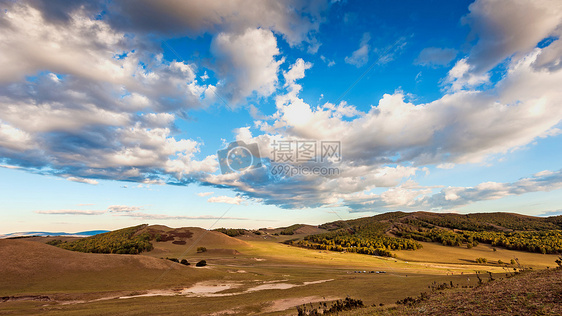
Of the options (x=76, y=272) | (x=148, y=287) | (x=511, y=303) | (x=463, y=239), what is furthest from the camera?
(x=463, y=239)

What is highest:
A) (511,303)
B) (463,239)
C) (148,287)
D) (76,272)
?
(511,303)

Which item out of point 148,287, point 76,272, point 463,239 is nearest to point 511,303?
point 148,287

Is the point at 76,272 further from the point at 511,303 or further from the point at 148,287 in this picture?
the point at 511,303

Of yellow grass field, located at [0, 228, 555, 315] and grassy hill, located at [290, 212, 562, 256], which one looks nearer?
yellow grass field, located at [0, 228, 555, 315]

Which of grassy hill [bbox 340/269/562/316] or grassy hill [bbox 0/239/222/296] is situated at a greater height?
grassy hill [bbox 340/269/562/316]

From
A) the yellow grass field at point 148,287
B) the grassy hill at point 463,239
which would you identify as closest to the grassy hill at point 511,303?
the yellow grass field at point 148,287

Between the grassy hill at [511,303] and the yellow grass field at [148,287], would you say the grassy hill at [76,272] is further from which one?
the grassy hill at [511,303]

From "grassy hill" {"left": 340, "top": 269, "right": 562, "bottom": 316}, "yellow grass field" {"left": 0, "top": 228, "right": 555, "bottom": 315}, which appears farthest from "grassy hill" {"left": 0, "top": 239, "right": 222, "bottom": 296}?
"grassy hill" {"left": 340, "top": 269, "right": 562, "bottom": 316}

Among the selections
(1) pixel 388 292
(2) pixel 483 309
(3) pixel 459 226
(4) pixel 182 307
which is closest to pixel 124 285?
(4) pixel 182 307

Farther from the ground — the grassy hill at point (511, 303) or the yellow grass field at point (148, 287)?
the grassy hill at point (511, 303)

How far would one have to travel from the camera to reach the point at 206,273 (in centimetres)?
5159

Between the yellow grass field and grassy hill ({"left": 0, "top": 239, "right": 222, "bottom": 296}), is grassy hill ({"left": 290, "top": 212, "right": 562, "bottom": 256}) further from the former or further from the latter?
grassy hill ({"left": 0, "top": 239, "right": 222, "bottom": 296})

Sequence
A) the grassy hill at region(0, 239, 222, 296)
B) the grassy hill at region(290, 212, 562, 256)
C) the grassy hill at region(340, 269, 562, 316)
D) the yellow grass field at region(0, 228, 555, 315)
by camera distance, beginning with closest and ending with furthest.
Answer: the grassy hill at region(340, 269, 562, 316)
the yellow grass field at region(0, 228, 555, 315)
the grassy hill at region(0, 239, 222, 296)
the grassy hill at region(290, 212, 562, 256)

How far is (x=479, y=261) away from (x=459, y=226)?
346ft
